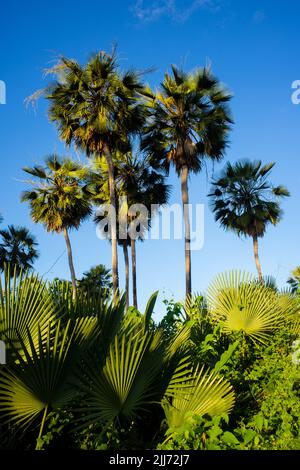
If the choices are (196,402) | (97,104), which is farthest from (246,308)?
(97,104)

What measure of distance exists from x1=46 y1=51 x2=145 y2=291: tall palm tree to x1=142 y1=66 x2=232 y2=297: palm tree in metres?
1.14

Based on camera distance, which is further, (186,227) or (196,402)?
(186,227)

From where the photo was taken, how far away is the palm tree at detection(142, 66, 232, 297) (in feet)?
69.2

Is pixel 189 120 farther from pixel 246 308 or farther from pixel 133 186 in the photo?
pixel 246 308

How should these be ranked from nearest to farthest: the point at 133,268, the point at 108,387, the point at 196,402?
the point at 108,387 < the point at 196,402 < the point at 133,268

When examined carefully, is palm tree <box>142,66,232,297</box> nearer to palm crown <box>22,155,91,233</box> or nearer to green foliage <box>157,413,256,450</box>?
palm crown <box>22,155,91,233</box>

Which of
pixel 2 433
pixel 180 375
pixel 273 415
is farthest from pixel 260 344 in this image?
pixel 2 433

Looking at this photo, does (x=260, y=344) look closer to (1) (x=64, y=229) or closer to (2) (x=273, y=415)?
(2) (x=273, y=415)

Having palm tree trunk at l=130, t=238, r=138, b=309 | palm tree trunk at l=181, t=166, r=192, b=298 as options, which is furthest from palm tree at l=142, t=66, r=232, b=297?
palm tree trunk at l=130, t=238, r=138, b=309

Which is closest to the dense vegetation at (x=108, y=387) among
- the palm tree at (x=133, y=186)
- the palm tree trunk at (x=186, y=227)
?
the palm tree trunk at (x=186, y=227)

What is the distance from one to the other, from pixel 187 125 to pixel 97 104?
13.5 ft

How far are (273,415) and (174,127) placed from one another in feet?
56.1

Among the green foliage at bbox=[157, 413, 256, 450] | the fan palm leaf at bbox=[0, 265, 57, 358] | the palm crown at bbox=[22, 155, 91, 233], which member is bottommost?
the green foliage at bbox=[157, 413, 256, 450]

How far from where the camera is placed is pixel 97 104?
21.3 meters
